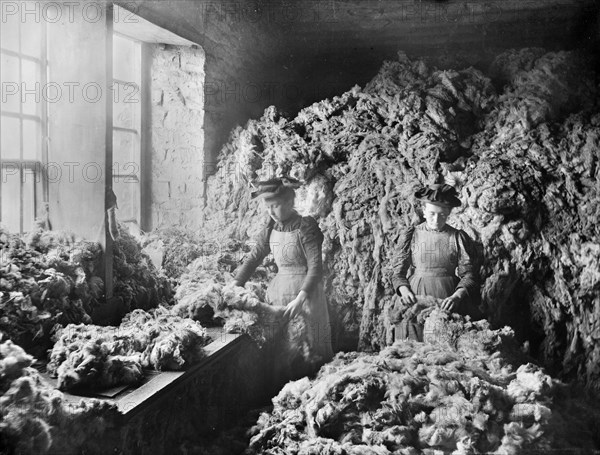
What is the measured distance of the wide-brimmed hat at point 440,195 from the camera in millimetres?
4797

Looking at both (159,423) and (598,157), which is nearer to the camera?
(159,423)

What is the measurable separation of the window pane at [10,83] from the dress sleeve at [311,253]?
2.50 m

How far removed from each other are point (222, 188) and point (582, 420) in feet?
13.1

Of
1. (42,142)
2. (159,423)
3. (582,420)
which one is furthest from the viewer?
(42,142)

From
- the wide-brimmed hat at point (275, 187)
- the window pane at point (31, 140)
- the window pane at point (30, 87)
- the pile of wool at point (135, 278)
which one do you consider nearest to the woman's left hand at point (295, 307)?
the wide-brimmed hat at point (275, 187)

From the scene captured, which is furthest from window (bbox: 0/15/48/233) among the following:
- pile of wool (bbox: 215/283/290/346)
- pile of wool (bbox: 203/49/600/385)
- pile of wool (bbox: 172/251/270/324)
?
pile of wool (bbox: 203/49/600/385)

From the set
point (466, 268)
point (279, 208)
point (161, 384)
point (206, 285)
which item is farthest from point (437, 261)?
point (161, 384)

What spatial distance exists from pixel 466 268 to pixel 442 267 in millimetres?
191

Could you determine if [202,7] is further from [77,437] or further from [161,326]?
[77,437]

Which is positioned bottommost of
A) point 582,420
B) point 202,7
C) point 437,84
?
point 582,420

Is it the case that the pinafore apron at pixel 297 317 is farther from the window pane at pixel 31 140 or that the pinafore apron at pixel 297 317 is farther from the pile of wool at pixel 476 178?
the window pane at pixel 31 140

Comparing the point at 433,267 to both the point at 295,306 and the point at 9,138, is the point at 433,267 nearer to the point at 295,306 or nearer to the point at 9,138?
the point at 295,306

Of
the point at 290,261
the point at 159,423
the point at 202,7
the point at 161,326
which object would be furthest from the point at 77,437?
the point at 202,7

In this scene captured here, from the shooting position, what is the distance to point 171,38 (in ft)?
18.9
